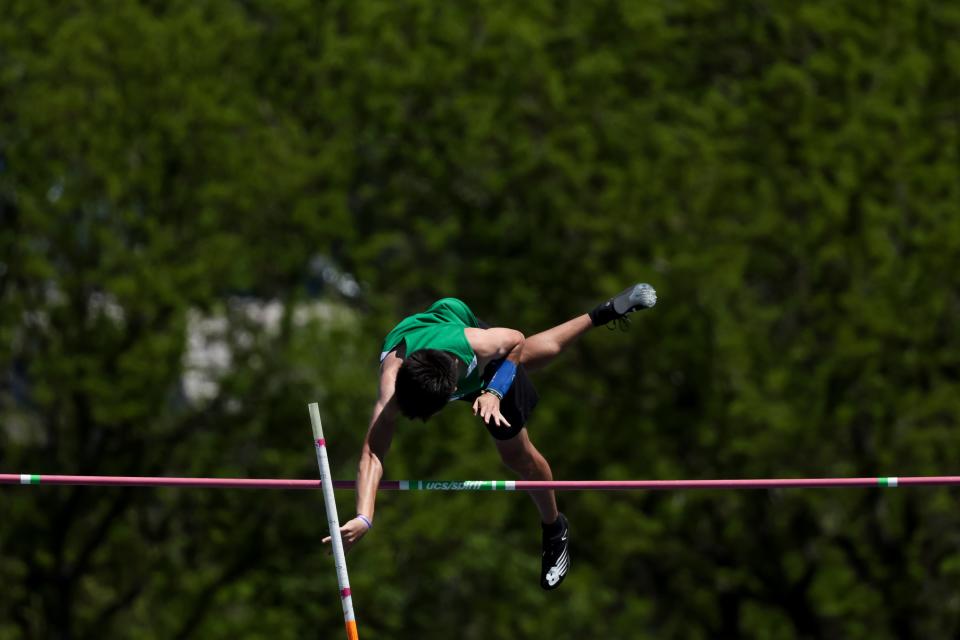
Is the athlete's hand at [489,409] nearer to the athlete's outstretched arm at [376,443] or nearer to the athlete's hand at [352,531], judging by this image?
the athlete's outstretched arm at [376,443]

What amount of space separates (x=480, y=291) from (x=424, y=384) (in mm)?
17669

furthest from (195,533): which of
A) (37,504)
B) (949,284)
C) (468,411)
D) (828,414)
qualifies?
(949,284)

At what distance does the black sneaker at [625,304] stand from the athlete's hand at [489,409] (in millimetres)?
1183

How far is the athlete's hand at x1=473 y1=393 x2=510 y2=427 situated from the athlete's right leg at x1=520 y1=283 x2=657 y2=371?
2.63 feet

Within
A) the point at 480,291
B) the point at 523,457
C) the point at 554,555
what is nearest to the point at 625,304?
the point at 523,457

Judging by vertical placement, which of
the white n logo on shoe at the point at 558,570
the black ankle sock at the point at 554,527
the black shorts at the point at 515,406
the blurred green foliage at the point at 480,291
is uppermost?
the black shorts at the point at 515,406

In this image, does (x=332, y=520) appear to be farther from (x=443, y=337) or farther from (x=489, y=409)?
(x=443, y=337)

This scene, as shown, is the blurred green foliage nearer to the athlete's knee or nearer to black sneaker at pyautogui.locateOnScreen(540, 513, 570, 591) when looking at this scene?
black sneaker at pyautogui.locateOnScreen(540, 513, 570, 591)

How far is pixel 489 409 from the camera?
435 inches

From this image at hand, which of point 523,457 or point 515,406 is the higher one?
point 515,406

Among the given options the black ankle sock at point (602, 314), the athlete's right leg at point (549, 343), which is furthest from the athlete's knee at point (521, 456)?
the black ankle sock at point (602, 314)

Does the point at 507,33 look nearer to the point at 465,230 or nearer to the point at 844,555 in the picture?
the point at 465,230

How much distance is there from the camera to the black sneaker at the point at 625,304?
1197 centimetres

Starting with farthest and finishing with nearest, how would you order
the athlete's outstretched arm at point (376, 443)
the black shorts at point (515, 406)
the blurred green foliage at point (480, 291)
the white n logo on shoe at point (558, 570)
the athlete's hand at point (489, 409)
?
the blurred green foliage at point (480, 291), the white n logo on shoe at point (558, 570), the black shorts at point (515, 406), the athlete's hand at point (489, 409), the athlete's outstretched arm at point (376, 443)
